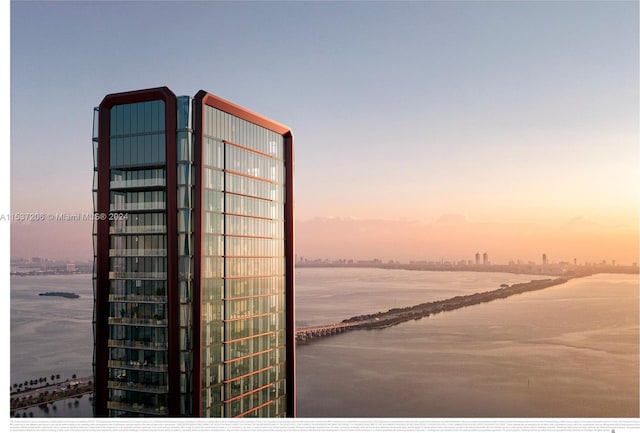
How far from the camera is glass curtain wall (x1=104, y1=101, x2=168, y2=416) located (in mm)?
5945

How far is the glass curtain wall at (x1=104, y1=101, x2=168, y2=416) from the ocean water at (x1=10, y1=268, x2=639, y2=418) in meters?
5.85

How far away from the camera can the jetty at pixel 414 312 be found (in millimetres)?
20519

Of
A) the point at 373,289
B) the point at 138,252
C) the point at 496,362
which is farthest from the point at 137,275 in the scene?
the point at 373,289

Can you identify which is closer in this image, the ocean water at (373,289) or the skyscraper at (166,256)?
the skyscraper at (166,256)

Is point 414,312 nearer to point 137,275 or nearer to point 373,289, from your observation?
point 373,289

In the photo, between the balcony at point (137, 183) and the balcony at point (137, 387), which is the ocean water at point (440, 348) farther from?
the balcony at point (137, 183)

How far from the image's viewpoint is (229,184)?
6.63m

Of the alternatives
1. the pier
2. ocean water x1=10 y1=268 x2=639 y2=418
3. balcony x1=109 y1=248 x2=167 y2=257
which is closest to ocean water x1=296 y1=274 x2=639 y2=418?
ocean water x1=10 y1=268 x2=639 y2=418

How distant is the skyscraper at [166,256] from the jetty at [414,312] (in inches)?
522

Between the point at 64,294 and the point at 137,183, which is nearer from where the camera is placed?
the point at 137,183

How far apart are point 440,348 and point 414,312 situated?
493cm

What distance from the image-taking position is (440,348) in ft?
61.4

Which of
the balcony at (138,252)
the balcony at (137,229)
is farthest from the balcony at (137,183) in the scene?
the balcony at (138,252)
